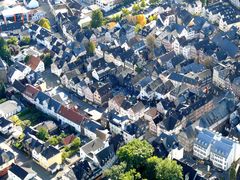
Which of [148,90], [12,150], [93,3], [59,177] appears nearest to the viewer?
[59,177]

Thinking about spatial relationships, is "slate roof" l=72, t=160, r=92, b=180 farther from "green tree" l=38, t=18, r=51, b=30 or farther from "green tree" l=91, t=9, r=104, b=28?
"green tree" l=38, t=18, r=51, b=30

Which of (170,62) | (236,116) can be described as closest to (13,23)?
(170,62)

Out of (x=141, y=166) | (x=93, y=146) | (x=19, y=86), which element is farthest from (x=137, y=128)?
(x=19, y=86)

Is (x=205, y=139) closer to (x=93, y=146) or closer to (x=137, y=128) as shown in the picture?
(x=137, y=128)

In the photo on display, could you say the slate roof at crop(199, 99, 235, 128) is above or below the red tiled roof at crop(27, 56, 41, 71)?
above

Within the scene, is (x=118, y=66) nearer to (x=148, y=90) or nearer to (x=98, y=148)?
(x=148, y=90)

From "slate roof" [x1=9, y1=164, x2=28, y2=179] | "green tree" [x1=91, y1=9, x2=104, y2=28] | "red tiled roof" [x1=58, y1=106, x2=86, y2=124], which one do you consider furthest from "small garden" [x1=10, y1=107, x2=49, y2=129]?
"green tree" [x1=91, y1=9, x2=104, y2=28]

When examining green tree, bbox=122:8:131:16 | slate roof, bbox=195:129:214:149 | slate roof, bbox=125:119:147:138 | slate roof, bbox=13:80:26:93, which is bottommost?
slate roof, bbox=13:80:26:93
